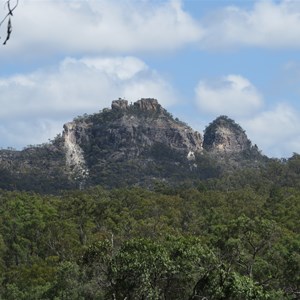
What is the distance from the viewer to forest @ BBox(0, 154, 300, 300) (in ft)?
69.1

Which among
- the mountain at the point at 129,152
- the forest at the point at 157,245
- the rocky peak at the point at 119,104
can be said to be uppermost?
the rocky peak at the point at 119,104

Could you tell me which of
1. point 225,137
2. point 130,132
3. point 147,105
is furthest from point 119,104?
point 225,137

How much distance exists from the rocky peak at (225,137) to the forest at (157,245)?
47.6 m

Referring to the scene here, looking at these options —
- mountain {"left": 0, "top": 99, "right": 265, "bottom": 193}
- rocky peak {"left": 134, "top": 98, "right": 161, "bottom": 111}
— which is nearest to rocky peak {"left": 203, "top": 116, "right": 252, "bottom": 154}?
mountain {"left": 0, "top": 99, "right": 265, "bottom": 193}

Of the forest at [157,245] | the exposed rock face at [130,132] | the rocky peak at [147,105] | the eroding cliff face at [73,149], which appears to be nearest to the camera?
the forest at [157,245]

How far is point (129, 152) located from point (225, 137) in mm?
18474

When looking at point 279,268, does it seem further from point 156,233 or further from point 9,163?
point 9,163

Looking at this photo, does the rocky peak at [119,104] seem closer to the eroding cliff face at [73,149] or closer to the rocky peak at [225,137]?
the eroding cliff face at [73,149]

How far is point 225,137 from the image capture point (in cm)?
13375

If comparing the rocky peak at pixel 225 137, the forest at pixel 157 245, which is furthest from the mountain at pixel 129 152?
the forest at pixel 157 245

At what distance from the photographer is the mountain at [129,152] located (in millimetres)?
119500

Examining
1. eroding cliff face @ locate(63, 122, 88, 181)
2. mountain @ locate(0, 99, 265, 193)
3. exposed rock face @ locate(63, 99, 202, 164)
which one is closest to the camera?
mountain @ locate(0, 99, 265, 193)

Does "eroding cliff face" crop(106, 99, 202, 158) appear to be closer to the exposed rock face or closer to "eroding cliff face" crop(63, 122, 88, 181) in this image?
the exposed rock face

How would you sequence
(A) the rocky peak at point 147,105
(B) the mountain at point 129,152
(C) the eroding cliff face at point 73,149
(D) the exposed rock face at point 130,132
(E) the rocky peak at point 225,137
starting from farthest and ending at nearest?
(A) the rocky peak at point 147,105, (E) the rocky peak at point 225,137, (D) the exposed rock face at point 130,132, (C) the eroding cliff face at point 73,149, (B) the mountain at point 129,152
